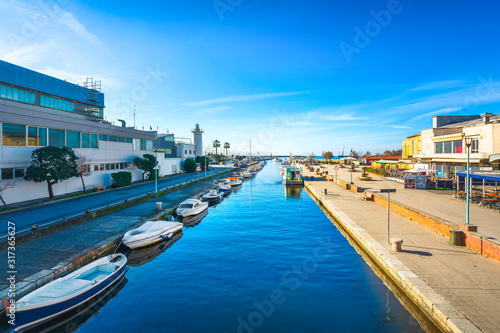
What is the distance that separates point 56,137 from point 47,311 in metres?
29.4

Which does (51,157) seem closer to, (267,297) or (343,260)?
(267,297)

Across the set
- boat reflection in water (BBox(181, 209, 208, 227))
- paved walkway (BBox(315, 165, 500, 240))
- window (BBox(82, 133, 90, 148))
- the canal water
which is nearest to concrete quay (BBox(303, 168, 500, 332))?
the canal water

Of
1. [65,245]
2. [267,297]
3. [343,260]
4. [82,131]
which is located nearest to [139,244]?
[65,245]

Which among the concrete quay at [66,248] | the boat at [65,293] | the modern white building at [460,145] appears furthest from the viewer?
the modern white building at [460,145]

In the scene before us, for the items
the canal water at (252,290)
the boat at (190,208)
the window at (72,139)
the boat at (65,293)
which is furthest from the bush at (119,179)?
the boat at (65,293)

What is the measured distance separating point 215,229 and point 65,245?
1182 cm

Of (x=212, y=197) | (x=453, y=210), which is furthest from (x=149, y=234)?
(x=453, y=210)

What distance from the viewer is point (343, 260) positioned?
1694 centimetres

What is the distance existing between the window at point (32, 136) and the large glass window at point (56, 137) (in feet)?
6.10

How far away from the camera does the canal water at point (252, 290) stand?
10688mm

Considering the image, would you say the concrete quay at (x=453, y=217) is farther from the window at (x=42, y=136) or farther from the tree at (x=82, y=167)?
the window at (x=42, y=136)

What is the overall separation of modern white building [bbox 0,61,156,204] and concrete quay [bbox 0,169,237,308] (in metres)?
11.9

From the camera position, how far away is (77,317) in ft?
37.7

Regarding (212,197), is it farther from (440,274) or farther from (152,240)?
(440,274)
